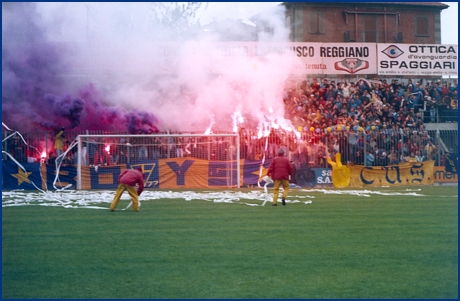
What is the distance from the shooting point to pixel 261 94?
31984 mm

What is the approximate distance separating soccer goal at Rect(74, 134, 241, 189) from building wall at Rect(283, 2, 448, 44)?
15.3 m

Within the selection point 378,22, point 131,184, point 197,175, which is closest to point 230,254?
point 131,184

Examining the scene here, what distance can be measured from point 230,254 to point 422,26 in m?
37.2

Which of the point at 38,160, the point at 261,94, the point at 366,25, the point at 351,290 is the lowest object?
the point at 351,290

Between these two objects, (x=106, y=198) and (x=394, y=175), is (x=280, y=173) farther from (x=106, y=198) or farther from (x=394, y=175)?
(x=394, y=175)

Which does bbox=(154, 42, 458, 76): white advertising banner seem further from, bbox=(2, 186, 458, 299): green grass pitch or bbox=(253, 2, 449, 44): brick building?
bbox=(2, 186, 458, 299): green grass pitch

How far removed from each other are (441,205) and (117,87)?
1760cm

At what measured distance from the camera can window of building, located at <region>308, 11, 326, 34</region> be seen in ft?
130

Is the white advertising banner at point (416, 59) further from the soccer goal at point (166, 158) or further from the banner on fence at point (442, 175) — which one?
the soccer goal at point (166, 158)

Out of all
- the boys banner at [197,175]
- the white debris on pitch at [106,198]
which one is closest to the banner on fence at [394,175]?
the boys banner at [197,175]

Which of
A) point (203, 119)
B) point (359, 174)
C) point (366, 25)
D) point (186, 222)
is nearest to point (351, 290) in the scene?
point (186, 222)

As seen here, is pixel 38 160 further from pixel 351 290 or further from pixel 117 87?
pixel 351 290

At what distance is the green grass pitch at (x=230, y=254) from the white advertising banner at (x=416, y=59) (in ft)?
68.1

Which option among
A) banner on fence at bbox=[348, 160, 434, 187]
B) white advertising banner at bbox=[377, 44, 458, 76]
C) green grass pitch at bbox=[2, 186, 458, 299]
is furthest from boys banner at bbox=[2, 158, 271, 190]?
white advertising banner at bbox=[377, 44, 458, 76]
